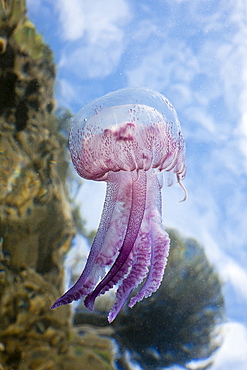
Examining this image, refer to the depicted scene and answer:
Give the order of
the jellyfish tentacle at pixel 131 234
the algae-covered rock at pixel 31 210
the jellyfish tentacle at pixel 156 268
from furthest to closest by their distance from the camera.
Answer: the algae-covered rock at pixel 31 210
the jellyfish tentacle at pixel 156 268
the jellyfish tentacle at pixel 131 234

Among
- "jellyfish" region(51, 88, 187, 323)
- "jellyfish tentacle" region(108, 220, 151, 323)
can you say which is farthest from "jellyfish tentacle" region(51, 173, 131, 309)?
"jellyfish tentacle" region(108, 220, 151, 323)

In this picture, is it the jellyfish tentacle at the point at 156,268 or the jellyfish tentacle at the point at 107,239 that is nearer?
the jellyfish tentacle at the point at 107,239

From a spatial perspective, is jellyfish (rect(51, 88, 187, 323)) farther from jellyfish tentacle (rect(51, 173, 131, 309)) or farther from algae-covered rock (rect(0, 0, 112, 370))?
algae-covered rock (rect(0, 0, 112, 370))

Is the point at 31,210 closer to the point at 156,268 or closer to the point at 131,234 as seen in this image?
the point at 131,234

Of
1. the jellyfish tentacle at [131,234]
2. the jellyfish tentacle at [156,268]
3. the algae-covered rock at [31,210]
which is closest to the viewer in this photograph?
the jellyfish tentacle at [131,234]

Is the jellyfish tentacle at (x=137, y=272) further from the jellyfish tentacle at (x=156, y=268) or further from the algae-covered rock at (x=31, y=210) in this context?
the algae-covered rock at (x=31, y=210)

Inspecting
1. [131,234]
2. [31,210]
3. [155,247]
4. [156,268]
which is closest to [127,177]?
[131,234]

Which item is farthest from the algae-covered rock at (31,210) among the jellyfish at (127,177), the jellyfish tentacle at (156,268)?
the jellyfish tentacle at (156,268)

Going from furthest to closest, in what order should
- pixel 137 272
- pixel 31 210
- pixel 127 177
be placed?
pixel 31 210 < pixel 127 177 < pixel 137 272
